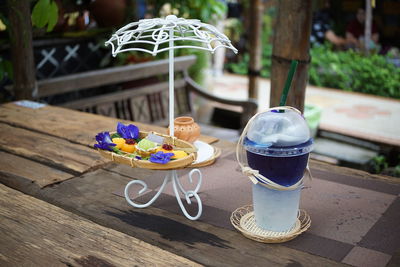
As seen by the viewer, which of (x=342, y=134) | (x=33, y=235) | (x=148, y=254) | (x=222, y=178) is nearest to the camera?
(x=148, y=254)

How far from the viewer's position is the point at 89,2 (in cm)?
439

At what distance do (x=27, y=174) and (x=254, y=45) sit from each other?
363 cm

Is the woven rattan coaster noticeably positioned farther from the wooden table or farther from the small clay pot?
the small clay pot

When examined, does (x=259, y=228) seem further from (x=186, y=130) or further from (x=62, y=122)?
(x=62, y=122)

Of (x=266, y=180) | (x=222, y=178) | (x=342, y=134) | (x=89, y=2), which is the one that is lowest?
(x=342, y=134)

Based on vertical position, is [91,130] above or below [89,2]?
below

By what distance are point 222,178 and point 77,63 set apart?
272 centimetres

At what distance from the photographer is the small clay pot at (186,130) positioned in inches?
76.4

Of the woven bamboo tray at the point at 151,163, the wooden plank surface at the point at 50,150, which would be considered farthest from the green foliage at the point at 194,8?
the woven bamboo tray at the point at 151,163

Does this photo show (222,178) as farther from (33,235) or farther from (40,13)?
(40,13)

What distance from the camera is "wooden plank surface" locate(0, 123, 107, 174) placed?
7.10 ft


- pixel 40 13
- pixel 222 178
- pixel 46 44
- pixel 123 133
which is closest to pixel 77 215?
pixel 123 133

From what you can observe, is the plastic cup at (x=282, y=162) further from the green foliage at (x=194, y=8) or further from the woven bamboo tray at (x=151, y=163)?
the green foliage at (x=194, y=8)

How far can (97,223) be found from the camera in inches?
65.2
